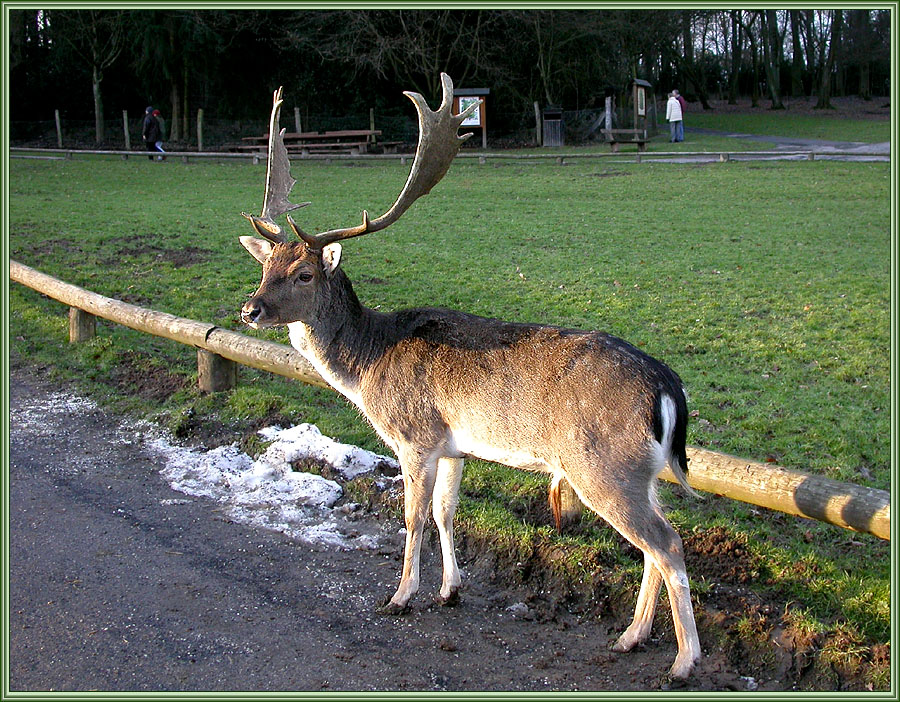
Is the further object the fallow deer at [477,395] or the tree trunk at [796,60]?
the tree trunk at [796,60]

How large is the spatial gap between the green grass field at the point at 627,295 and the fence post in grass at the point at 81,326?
156 mm

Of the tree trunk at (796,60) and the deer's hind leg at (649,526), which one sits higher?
the tree trunk at (796,60)

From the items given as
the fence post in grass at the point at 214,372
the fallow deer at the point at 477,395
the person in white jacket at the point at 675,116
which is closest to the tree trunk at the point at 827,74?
the person in white jacket at the point at 675,116

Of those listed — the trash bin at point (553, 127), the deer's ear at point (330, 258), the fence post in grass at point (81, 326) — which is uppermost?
the trash bin at point (553, 127)

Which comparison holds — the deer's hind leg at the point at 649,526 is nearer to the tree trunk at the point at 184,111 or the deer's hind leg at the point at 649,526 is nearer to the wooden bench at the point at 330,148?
the wooden bench at the point at 330,148

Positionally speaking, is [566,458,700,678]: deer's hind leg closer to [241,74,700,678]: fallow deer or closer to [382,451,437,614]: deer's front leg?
[241,74,700,678]: fallow deer

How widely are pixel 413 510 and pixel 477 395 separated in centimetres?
76

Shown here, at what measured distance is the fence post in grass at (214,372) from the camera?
7754mm

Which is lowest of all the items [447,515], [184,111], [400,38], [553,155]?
[447,515]

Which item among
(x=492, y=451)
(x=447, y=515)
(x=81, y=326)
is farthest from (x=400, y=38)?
(x=492, y=451)

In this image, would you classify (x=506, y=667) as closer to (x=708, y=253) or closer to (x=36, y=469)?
A: (x=36, y=469)

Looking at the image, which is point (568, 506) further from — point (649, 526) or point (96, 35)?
point (96, 35)

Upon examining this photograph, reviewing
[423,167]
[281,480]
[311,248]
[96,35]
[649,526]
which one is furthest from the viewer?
[96,35]

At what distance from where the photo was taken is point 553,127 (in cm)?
3338
